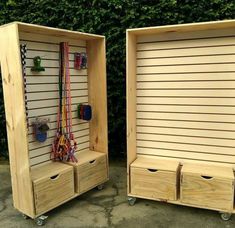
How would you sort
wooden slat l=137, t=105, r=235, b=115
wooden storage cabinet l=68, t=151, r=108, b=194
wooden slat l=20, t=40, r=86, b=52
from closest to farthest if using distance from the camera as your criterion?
wooden slat l=20, t=40, r=86, b=52 → wooden slat l=137, t=105, r=235, b=115 → wooden storage cabinet l=68, t=151, r=108, b=194

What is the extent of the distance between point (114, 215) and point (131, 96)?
46.1 inches

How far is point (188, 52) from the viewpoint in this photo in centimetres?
272

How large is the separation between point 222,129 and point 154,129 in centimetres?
68

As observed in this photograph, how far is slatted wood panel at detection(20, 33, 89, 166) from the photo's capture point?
258 centimetres

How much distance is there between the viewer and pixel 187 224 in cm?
244

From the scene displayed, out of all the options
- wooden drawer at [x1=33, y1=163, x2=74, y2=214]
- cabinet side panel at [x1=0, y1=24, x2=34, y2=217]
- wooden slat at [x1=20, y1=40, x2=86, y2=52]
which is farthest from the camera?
wooden slat at [x1=20, y1=40, x2=86, y2=52]

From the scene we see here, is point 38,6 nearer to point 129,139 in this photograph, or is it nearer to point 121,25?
point 121,25

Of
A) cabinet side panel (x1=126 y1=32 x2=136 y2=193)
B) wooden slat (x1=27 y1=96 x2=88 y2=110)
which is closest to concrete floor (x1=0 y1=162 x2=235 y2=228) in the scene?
cabinet side panel (x1=126 y1=32 x2=136 y2=193)

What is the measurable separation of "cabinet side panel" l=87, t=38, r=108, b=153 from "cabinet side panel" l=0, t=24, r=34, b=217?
1044 mm

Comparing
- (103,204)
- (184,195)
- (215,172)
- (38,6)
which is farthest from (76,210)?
(38,6)

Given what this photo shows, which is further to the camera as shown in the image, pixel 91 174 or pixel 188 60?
pixel 91 174

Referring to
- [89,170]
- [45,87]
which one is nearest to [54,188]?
[89,170]

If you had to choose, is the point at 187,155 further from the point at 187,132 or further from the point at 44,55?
the point at 44,55

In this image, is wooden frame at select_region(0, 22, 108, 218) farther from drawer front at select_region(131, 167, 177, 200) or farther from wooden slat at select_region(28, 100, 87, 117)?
drawer front at select_region(131, 167, 177, 200)
